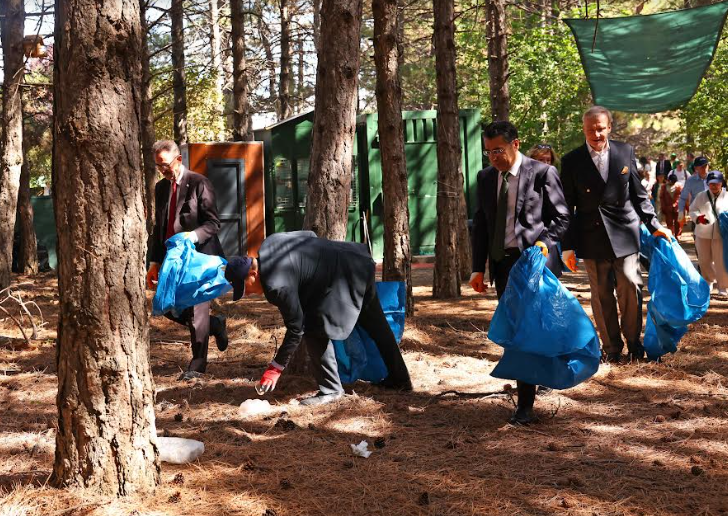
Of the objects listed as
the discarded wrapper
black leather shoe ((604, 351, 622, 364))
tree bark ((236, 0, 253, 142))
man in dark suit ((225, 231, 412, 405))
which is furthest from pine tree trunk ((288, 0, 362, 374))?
tree bark ((236, 0, 253, 142))

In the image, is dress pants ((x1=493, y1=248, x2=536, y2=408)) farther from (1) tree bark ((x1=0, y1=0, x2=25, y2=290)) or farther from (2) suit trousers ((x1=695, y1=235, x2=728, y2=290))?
(1) tree bark ((x1=0, y1=0, x2=25, y2=290))

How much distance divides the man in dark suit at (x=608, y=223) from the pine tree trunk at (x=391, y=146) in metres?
2.52

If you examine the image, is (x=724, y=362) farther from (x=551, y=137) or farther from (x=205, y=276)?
(x=551, y=137)

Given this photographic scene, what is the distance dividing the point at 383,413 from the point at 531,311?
121 centimetres

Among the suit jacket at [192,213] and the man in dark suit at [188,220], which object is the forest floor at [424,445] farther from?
the suit jacket at [192,213]

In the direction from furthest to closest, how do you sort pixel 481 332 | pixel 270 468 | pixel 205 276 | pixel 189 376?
pixel 481 332 → pixel 189 376 → pixel 205 276 → pixel 270 468

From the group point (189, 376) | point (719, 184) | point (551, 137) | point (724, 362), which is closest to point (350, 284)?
point (189, 376)

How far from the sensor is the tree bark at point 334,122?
679 centimetres

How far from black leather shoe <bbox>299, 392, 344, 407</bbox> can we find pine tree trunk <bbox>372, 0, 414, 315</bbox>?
10.8 feet

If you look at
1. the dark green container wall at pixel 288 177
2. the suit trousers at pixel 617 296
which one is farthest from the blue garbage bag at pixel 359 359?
the dark green container wall at pixel 288 177

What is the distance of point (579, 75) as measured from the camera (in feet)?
83.8

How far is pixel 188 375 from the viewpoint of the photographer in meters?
6.93

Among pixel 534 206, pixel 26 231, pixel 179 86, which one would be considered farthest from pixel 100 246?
pixel 179 86

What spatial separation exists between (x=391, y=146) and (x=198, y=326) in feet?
11.4
